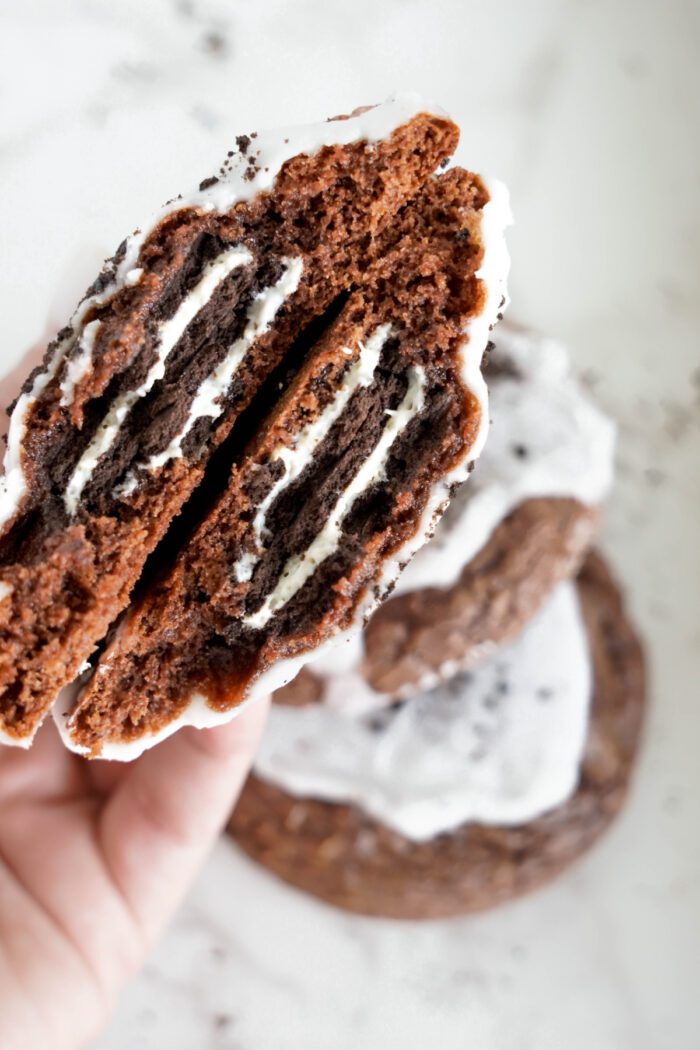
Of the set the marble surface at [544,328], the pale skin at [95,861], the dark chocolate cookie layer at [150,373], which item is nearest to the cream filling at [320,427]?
the dark chocolate cookie layer at [150,373]

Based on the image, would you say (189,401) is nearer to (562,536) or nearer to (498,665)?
(562,536)

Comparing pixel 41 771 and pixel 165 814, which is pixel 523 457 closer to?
pixel 165 814

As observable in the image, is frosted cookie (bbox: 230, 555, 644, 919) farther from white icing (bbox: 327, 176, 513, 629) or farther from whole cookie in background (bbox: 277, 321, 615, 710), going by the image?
white icing (bbox: 327, 176, 513, 629)

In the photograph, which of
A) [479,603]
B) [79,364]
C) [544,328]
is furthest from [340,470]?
[544,328]

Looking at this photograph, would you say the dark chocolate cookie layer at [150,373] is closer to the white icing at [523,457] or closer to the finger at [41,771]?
the finger at [41,771]

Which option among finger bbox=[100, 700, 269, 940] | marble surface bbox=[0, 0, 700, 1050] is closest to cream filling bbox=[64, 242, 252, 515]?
finger bbox=[100, 700, 269, 940]

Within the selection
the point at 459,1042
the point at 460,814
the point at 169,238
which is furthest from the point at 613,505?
the point at 169,238
